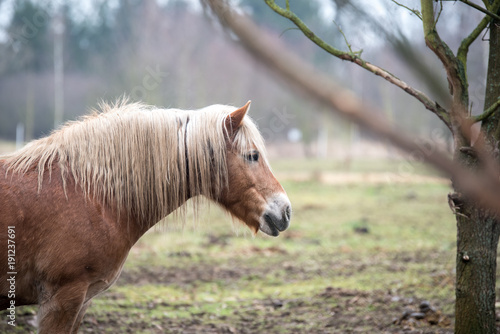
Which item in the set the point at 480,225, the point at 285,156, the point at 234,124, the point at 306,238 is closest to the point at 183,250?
the point at 306,238

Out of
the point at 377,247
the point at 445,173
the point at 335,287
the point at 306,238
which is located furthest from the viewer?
the point at 306,238

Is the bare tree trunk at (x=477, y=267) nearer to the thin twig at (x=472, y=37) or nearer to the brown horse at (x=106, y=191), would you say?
the thin twig at (x=472, y=37)

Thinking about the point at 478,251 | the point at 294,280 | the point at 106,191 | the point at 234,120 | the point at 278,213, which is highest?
the point at 234,120

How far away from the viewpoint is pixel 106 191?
3322 mm

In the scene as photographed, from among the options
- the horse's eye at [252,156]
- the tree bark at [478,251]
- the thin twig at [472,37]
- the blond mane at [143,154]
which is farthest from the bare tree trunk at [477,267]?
the blond mane at [143,154]

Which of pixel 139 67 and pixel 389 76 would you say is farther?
pixel 139 67

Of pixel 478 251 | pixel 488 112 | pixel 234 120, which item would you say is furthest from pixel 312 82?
pixel 478 251

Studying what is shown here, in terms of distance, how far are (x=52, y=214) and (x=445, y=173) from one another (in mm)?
2686

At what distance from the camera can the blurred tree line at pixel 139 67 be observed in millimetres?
25016

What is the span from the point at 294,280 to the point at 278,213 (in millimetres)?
3323

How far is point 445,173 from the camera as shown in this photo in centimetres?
97

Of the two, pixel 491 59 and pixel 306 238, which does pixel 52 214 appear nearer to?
pixel 491 59

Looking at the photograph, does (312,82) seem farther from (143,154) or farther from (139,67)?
(139,67)

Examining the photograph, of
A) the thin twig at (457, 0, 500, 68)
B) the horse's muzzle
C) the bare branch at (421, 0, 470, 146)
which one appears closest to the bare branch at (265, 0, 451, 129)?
the bare branch at (421, 0, 470, 146)
